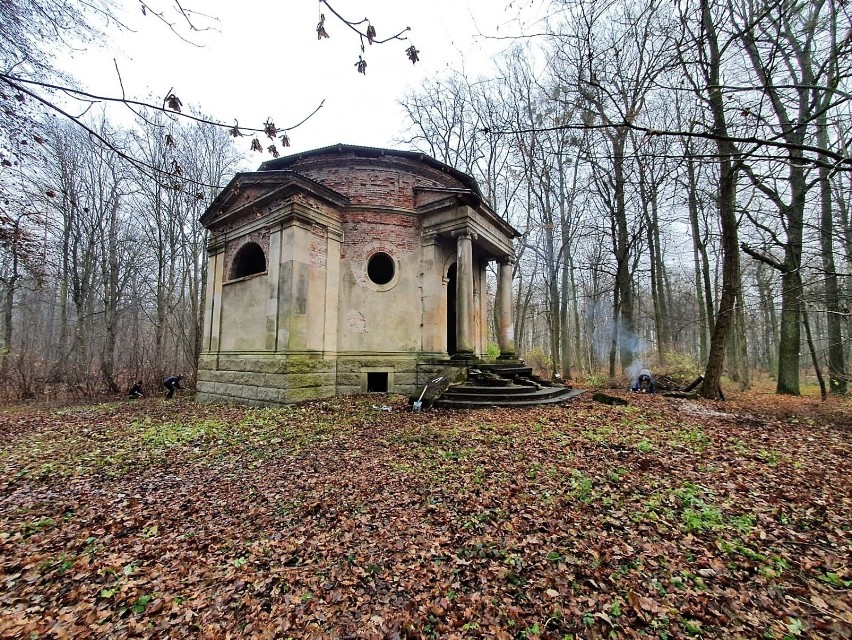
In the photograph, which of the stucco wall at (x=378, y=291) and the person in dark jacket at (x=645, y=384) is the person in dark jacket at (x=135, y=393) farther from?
the person in dark jacket at (x=645, y=384)

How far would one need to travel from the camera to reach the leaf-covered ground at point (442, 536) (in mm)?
2484

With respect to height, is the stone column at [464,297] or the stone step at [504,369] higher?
the stone column at [464,297]

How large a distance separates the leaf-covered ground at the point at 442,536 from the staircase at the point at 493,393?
8.06 ft

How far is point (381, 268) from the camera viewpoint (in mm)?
12297

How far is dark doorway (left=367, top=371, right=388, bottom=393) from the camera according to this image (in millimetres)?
11609

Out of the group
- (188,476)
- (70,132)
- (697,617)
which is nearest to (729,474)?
(697,617)

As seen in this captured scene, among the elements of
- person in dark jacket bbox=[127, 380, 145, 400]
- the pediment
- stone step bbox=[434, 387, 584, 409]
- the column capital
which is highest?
the pediment

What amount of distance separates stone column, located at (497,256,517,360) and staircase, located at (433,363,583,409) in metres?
2.86

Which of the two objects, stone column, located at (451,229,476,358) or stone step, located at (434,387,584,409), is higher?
stone column, located at (451,229,476,358)

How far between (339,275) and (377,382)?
371 centimetres

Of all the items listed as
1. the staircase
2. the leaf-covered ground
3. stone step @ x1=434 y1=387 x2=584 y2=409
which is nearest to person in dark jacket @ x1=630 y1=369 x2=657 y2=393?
the staircase

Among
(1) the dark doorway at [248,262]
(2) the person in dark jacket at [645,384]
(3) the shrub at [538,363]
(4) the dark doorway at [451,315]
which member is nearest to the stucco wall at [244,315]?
(1) the dark doorway at [248,262]

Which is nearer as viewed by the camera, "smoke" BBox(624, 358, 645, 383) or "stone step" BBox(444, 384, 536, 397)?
"stone step" BBox(444, 384, 536, 397)

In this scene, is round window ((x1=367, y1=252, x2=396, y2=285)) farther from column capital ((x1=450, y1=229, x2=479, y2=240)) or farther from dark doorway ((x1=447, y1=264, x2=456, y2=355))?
dark doorway ((x1=447, y1=264, x2=456, y2=355))
